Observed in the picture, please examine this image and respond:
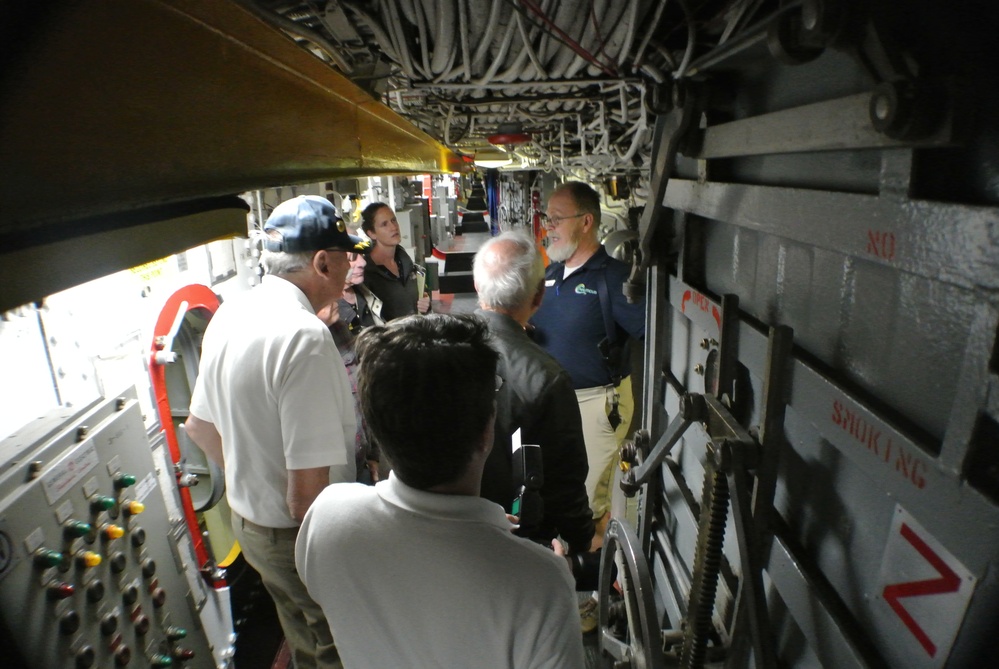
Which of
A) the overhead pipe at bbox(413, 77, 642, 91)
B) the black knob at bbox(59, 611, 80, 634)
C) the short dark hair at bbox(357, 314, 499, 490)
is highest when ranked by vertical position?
the overhead pipe at bbox(413, 77, 642, 91)

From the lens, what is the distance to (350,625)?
116cm

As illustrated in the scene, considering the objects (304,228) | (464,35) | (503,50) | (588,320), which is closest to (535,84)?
(503,50)

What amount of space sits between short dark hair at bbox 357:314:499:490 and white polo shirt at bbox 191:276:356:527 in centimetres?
74

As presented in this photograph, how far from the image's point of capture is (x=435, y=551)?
106 cm

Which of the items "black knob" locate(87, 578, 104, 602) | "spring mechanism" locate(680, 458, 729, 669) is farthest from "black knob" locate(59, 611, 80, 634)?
"spring mechanism" locate(680, 458, 729, 669)

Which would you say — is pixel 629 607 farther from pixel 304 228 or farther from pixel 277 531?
pixel 304 228

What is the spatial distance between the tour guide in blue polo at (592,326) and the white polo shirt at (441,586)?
6.57 feet

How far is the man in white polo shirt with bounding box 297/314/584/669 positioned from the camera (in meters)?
1.05

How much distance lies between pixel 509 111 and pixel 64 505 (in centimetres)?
266

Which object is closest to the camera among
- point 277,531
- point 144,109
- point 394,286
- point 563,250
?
point 144,109

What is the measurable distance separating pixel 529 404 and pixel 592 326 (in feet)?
4.17

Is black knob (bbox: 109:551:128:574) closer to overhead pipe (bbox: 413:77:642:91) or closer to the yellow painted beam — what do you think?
the yellow painted beam

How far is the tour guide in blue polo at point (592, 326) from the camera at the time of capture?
309 cm

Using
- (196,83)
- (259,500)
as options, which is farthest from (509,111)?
(196,83)
